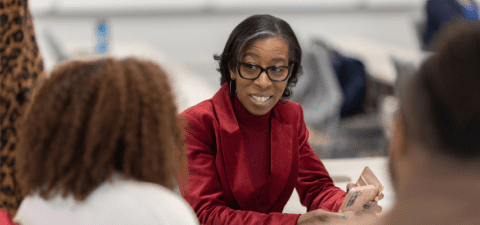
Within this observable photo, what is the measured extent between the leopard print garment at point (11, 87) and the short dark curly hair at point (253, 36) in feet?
2.02

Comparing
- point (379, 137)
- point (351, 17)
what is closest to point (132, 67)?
point (379, 137)

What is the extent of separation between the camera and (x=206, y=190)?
1.37 m

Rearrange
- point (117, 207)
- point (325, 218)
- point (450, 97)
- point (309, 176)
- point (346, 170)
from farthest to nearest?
1. point (346, 170)
2. point (309, 176)
3. point (325, 218)
4. point (117, 207)
5. point (450, 97)

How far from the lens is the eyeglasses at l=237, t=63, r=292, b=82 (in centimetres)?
143

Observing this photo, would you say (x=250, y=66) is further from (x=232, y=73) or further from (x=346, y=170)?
(x=346, y=170)

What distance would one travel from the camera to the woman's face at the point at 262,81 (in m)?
1.41

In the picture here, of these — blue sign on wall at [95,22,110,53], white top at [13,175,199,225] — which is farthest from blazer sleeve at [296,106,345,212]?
blue sign on wall at [95,22,110,53]

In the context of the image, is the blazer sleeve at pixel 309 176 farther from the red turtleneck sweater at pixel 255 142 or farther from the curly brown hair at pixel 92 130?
the curly brown hair at pixel 92 130

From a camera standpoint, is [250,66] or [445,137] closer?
[445,137]

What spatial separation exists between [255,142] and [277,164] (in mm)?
104

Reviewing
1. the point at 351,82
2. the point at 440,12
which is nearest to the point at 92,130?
the point at 440,12

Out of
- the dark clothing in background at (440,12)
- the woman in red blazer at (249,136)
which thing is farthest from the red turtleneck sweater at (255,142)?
the dark clothing in background at (440,12)

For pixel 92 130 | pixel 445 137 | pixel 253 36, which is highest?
pixel 253 36

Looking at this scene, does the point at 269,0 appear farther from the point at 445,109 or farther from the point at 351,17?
the point at 445,109
